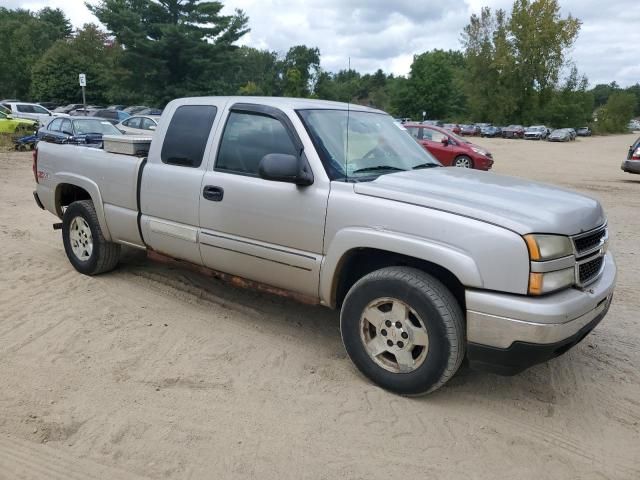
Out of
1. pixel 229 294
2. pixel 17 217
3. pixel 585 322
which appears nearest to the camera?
pixel 585 322

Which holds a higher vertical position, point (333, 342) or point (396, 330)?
point (396, 330)

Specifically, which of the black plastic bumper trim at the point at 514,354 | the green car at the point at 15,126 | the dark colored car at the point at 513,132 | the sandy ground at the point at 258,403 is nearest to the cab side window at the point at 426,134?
the sandy ground at the point at 258,403

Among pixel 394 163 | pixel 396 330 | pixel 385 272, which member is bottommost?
pixel 396 330

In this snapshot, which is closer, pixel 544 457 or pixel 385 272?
pixel 544 457

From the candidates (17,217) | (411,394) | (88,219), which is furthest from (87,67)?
(411,394)

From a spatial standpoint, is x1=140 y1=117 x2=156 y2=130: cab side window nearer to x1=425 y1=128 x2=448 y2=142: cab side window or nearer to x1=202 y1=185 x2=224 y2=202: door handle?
x1=425 y1=128 x2=448 y2=142: cab side window

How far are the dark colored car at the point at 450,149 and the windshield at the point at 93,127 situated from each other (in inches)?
350

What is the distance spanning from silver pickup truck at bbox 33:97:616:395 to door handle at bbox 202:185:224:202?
0.01 meters

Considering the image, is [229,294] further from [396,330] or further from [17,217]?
[17,217]

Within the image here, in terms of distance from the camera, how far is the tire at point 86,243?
548 cm

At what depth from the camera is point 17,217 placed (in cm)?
886

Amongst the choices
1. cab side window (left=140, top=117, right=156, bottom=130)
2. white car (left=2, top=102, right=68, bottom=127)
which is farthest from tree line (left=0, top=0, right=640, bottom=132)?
white car (left=2, top=102, right=68, bottom=127)

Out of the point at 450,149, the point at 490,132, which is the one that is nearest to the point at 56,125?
the point at 450,149

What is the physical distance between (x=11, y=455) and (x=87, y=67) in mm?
55049
